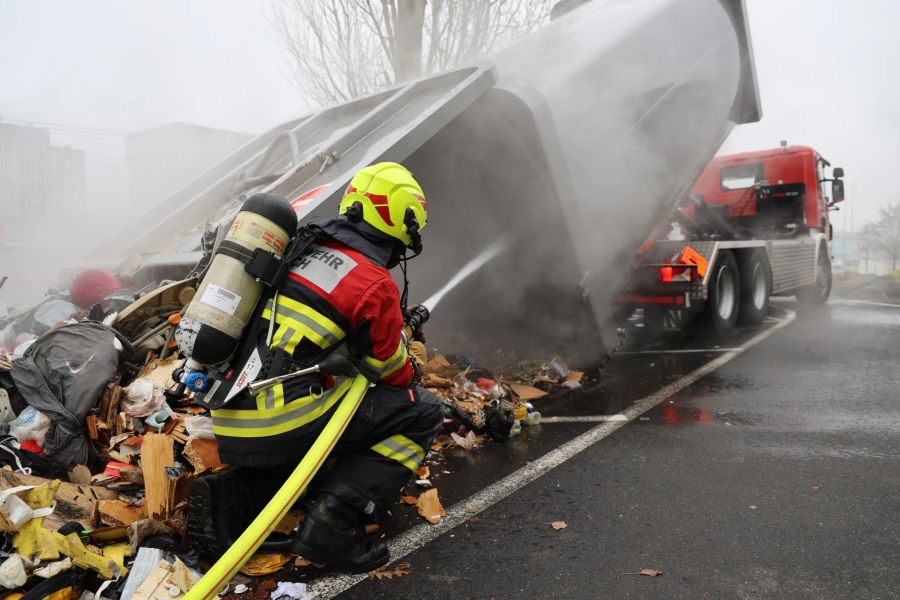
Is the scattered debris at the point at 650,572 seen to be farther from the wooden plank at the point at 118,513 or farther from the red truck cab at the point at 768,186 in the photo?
the red truck cab at the point at 768,186

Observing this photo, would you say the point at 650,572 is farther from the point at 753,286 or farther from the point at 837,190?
the point at 837,190

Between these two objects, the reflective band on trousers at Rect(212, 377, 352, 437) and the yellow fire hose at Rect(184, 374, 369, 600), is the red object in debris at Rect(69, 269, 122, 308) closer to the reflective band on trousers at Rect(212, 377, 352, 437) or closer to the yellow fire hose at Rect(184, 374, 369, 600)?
the reflective band on trousers at Rect(212, 377, 352, 437)

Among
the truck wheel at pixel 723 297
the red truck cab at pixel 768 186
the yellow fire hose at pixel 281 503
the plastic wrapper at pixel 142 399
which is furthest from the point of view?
the red truck cab at pixel 768 186

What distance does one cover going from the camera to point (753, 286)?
7496 mm

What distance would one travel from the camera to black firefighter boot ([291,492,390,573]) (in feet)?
7.13

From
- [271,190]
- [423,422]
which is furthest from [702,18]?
[423,422]

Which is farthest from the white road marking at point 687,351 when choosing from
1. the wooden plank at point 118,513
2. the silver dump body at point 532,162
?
the wooden plank at point 118,513

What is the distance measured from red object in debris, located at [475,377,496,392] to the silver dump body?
626 millimetres

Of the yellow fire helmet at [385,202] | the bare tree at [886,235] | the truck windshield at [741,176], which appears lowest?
the bare tree at [886,235]

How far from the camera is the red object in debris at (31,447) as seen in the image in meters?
2.64

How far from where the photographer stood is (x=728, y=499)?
2.73 metres

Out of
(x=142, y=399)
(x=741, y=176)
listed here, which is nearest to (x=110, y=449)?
(x=142, y=399)

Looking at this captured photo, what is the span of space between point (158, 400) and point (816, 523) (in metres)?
2.90

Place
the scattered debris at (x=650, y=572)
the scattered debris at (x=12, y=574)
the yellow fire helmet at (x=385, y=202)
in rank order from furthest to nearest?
the yellow fire helmet at (x=385, y=202) < the scattered debris at (x=650, y=572) < the scattered debris at (x=12, y=574)
